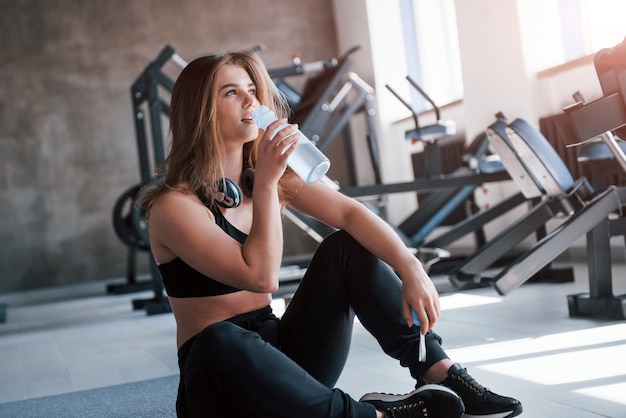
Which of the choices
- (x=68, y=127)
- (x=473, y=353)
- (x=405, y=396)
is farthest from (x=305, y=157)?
(x=68, y=127)

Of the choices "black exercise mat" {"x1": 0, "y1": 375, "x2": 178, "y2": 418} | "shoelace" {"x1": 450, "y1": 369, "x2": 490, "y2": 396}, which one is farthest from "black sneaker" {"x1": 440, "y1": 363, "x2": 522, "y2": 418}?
"black exercise mat" {"x1": 0, "y1": 375, "x2": 178, "y2": 418}

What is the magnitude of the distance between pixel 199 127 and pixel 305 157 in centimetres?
23

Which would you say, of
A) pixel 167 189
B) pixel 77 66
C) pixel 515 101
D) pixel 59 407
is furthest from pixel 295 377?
pixel 77 66

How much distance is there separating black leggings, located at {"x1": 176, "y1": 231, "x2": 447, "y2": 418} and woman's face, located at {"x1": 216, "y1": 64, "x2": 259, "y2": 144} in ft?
0.91

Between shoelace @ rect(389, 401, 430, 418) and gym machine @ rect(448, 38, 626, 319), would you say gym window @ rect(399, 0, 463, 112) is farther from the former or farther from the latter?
shoelace @ rect(389, 401, 430, 418)

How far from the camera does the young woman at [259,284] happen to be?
4.47 feet

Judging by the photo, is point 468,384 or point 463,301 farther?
point 463,301

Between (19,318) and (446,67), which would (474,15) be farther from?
(19,318)

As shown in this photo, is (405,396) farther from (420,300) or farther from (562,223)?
(562,223)

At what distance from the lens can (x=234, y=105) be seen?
1532 mm

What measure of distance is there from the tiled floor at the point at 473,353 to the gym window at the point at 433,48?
268cm

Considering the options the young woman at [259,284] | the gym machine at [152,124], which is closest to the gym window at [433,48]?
the gym machine at [152,124]

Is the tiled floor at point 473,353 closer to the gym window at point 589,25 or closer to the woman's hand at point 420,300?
the woman's hand at point 420,300

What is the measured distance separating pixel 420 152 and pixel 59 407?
4962 mm
